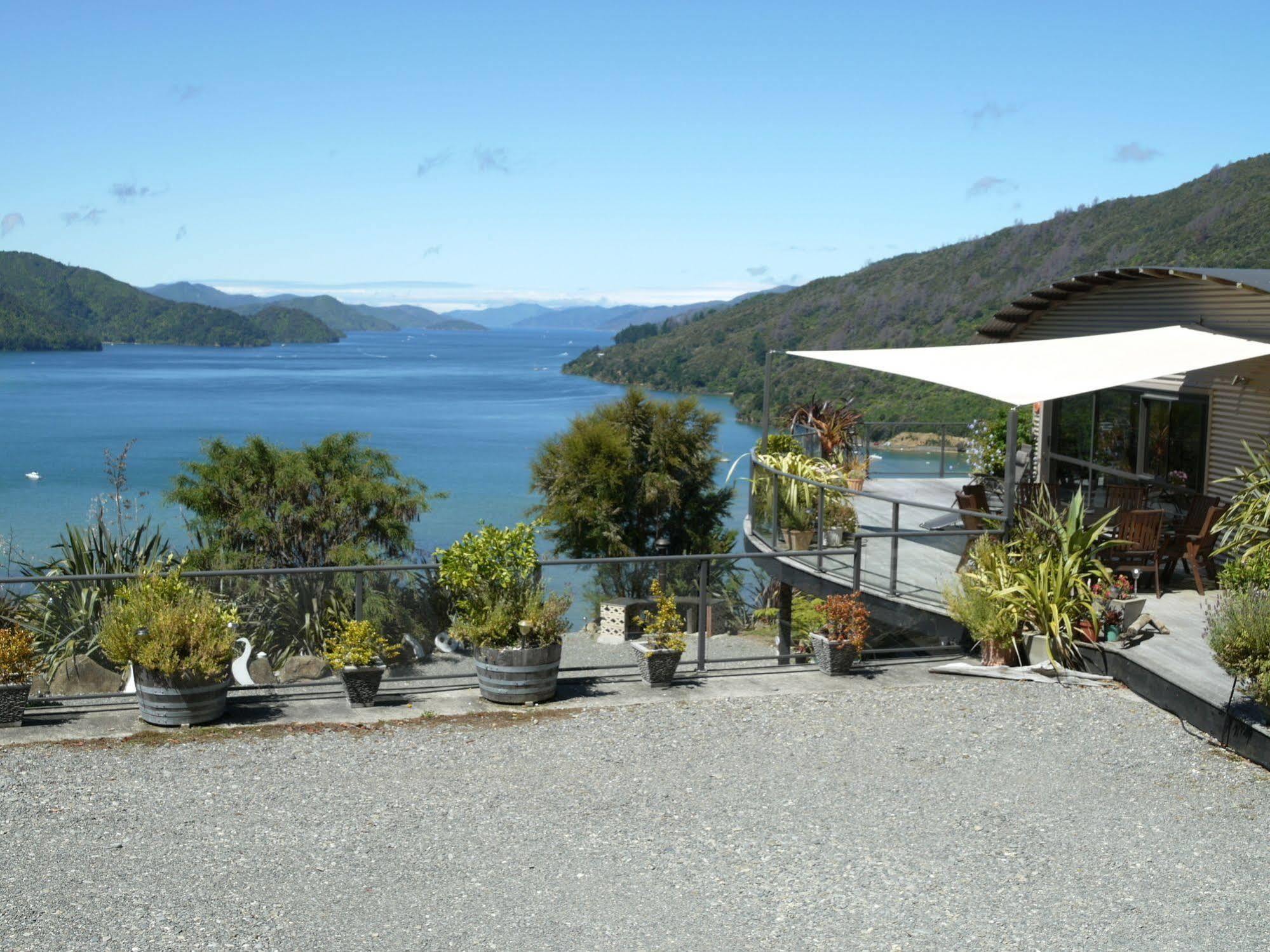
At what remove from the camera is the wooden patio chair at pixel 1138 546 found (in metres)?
10.1

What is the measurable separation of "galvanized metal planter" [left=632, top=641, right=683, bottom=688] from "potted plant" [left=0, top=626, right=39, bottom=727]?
413cm

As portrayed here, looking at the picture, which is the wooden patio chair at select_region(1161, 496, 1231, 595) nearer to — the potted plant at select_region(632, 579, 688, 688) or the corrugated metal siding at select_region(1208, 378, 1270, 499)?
the corrugated metal siding at select_region(1208, 378, 1270, 499)

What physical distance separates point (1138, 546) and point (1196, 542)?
610mm

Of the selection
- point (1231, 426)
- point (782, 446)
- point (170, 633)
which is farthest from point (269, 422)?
point (170, 633)

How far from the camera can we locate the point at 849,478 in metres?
15.5

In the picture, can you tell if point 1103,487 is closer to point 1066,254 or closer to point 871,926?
point 871,926

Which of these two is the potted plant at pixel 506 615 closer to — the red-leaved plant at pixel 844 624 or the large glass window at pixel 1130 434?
the red-leaved plant at pixel 844 624

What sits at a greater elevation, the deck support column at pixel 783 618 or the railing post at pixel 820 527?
the railing post at pixel 820 527

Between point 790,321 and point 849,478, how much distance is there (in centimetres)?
7748

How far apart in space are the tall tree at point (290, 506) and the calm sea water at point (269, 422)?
4376mm

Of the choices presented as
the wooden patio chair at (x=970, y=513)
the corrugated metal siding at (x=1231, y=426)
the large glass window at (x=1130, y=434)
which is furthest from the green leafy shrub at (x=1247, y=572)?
the large glass window at (x=1130, y=434)

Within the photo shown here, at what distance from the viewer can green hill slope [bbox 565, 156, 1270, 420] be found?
179 feet

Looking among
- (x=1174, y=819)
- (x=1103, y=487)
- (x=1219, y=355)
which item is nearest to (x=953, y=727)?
(x=1174, y=819)

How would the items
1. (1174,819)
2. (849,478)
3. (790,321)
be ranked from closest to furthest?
(1174,819)
(849,478)
(790,321)
